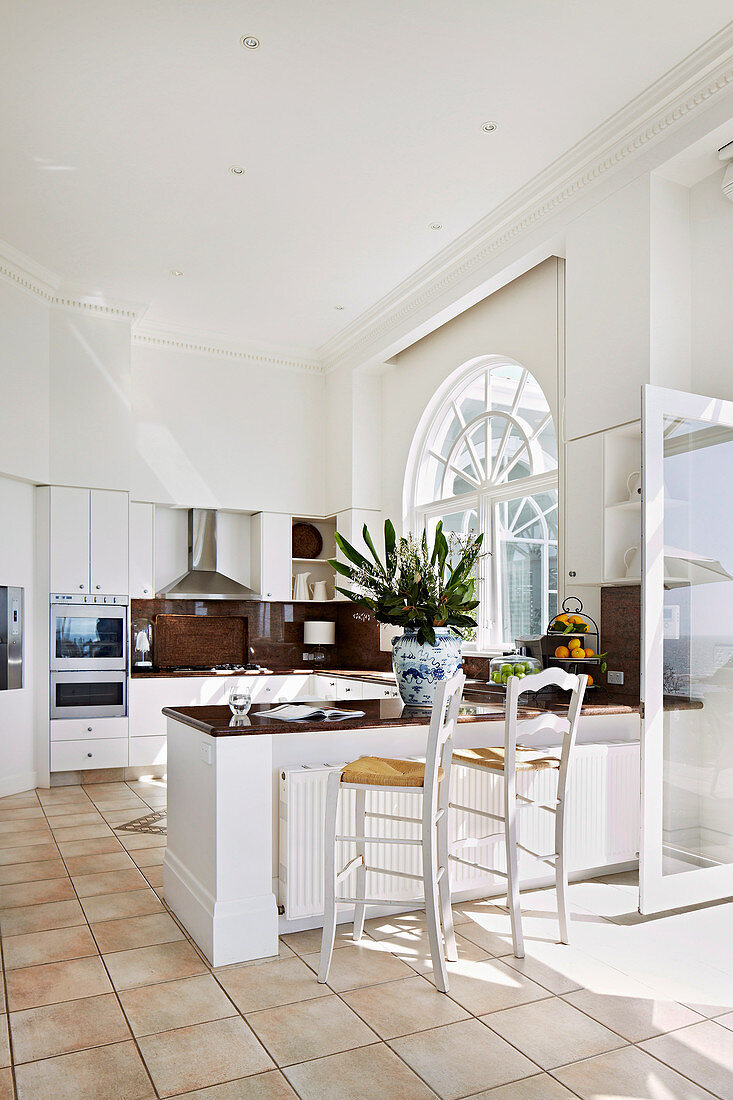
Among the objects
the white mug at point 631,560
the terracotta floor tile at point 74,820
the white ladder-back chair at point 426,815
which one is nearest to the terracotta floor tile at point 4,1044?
the white ladder-back chair at point 426,815

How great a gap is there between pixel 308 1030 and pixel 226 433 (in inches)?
204

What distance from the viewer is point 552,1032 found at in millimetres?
2270

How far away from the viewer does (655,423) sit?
10.3 ft

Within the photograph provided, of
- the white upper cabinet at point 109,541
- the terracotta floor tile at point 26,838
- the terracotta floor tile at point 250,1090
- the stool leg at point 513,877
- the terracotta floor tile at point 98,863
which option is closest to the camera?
the terracotta floor tile at point 250,1090

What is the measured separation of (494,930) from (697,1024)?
0.84 meters

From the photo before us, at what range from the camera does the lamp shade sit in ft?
23.0

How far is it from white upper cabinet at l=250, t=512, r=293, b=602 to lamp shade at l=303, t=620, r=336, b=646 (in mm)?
336

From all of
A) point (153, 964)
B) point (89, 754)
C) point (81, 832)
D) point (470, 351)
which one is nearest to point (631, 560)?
point (470, 351)

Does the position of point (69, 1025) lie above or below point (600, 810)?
below

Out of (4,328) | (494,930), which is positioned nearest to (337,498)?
(4,328)

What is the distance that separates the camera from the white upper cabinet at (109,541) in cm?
593

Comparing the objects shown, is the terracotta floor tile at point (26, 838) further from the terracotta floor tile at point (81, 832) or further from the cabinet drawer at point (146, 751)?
the cabinet drawer at point (146, 751)

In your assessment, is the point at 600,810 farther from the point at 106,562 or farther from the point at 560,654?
the point at 106,562

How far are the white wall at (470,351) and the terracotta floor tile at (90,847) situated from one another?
328 centimetres
